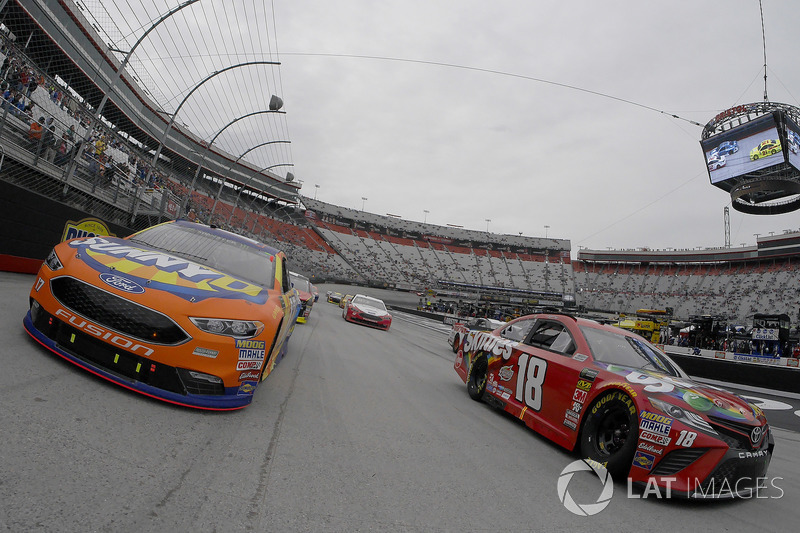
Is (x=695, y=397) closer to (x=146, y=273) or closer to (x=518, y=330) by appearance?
(x=518, y=330)

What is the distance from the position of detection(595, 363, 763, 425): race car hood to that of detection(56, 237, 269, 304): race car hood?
3.13 m

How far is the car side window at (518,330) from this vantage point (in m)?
5.12

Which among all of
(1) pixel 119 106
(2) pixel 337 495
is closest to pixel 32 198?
(2) pixel 337 495

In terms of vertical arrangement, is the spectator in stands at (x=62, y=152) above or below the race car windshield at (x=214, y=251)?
above

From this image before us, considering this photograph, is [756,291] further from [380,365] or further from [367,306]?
[380,365]

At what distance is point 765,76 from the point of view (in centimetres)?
1670

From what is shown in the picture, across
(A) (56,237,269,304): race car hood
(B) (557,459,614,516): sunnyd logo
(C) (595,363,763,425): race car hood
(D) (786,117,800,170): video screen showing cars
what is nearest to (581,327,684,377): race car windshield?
(C) (595,363,763,425): race car hood

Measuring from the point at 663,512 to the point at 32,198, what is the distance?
9.54 metres

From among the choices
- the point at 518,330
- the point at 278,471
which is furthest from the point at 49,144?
the point at 518,330

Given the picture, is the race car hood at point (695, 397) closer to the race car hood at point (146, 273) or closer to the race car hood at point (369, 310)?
the race car hood at point (146, 273)

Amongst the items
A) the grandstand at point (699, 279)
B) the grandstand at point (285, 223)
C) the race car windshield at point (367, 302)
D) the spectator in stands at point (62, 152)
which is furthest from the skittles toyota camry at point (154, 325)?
the grandstand at point (699, 279)

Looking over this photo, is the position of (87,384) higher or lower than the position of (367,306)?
lower

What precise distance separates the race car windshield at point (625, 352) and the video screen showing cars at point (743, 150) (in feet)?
90.9

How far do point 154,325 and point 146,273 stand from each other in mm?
572
